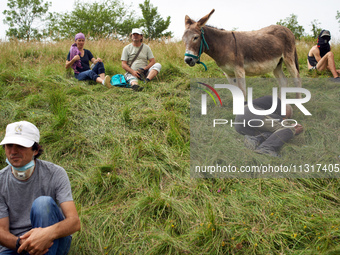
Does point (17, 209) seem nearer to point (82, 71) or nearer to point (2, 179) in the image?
point (2, 179)

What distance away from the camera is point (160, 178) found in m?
4.00

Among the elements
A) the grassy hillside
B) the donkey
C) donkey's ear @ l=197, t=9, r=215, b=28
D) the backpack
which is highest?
donkey's ear @ l=197, t=9, r=215, b=28

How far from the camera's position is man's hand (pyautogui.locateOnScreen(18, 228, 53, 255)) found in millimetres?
2234

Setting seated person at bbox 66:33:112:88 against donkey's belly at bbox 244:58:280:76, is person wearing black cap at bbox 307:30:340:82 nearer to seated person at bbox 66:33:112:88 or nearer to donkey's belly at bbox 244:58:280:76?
donkey's belly at bbox 244:58:280:76

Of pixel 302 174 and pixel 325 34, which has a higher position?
pixel 325 34

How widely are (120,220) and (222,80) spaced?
4.63 m

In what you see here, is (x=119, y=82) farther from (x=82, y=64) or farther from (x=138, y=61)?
(x=82, y=64)

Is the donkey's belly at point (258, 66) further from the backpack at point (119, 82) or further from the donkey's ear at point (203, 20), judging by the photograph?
the backpack at point (119, 82)

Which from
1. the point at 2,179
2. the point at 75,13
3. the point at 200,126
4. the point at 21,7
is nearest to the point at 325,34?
the point at 200,126

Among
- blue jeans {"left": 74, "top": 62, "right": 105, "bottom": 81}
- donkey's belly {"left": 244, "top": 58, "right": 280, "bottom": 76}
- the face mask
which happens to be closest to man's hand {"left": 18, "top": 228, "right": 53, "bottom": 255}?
the face mask

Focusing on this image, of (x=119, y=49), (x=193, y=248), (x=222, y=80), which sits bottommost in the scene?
(x=193, y=248)

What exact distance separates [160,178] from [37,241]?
1.97 meters

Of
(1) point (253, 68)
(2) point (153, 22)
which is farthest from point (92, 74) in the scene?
(2) point (153, 22)

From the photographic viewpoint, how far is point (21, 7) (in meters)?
28.5
